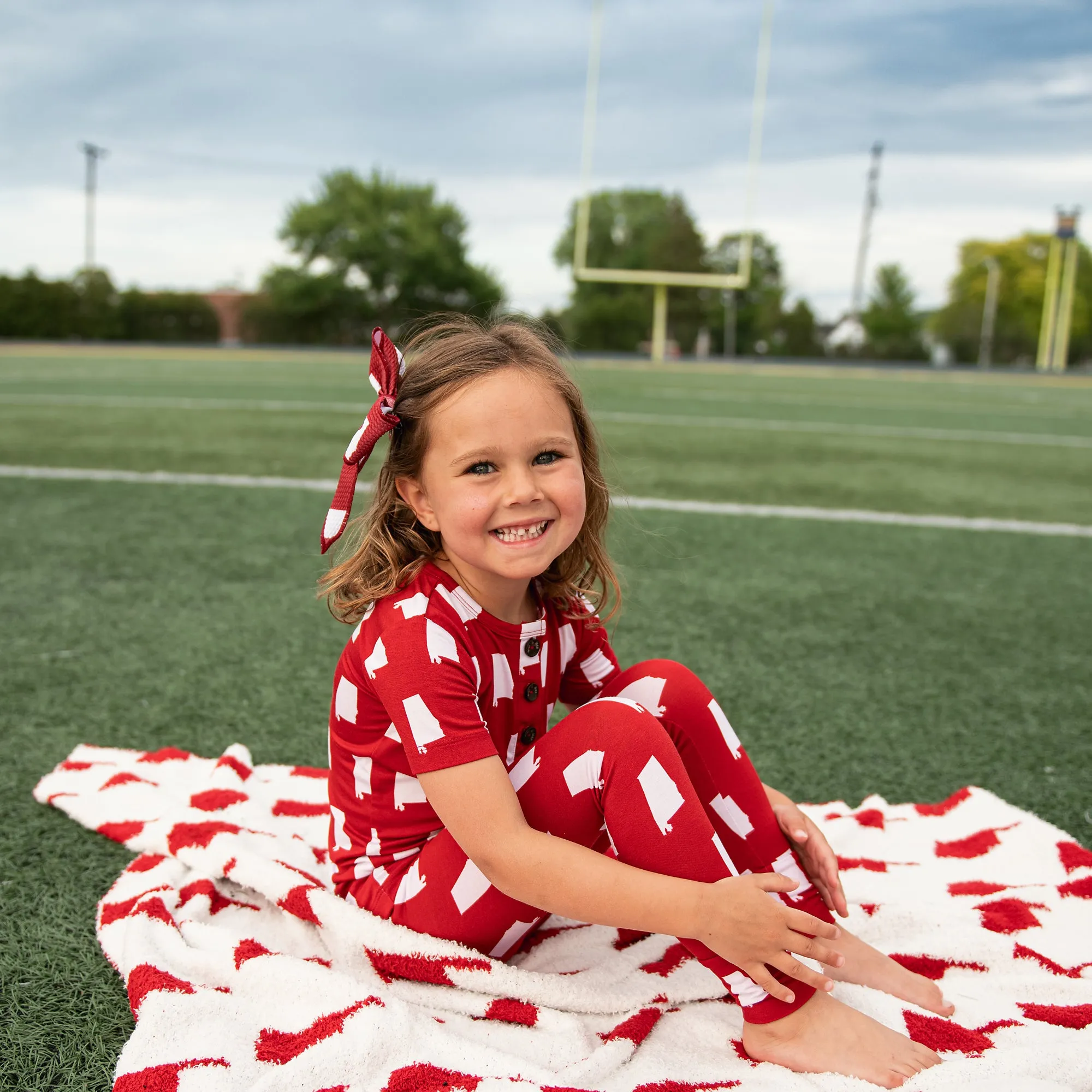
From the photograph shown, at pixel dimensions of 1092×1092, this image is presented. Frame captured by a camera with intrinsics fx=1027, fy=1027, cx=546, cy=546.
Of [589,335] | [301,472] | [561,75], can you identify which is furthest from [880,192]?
[301,472]

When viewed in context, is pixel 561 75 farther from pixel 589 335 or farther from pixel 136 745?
pixel 136 745

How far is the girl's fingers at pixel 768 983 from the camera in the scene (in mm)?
1173

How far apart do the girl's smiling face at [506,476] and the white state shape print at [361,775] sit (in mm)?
317

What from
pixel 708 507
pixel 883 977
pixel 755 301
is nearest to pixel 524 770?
pixel 883 977

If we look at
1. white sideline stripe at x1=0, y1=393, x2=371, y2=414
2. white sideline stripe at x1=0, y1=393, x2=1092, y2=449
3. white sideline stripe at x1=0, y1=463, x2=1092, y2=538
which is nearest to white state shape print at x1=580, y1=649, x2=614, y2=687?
white sideline stripe at x1=0, y1=463, x2=1092, y2=538

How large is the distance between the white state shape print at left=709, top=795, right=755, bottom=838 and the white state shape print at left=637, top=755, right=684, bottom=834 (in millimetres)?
213

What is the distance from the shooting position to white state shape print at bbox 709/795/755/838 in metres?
1.44

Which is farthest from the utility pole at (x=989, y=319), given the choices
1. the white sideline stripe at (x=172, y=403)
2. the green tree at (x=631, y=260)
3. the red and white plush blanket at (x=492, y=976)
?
the red and white plush blanket at (x=492, y=976)

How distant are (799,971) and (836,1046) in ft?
0.50

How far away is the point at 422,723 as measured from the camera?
1.26 meters

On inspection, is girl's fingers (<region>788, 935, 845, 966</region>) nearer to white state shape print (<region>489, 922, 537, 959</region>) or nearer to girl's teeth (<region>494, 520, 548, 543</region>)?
white state shape print (<region>489, 922, 537, 959</region>)

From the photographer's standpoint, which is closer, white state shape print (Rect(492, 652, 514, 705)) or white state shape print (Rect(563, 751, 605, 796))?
white state shape print (Rect(563, 751, 605, 796))

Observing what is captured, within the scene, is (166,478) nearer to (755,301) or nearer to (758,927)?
(758,927)

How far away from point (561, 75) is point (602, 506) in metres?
27.1
